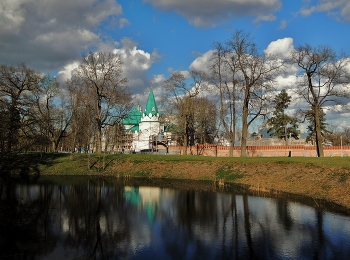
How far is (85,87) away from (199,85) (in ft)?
51.6

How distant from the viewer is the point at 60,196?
21.6 m

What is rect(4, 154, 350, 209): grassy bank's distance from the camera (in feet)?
72.0

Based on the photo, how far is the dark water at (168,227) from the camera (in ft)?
36.4

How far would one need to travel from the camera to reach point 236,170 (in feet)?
99.2

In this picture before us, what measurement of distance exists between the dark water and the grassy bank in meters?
2.88

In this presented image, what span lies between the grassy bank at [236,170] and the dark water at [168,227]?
114 inches

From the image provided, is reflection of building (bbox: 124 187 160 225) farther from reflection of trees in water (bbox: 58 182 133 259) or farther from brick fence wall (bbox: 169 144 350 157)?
brick fence wall (bbox: 169 144 350 157)

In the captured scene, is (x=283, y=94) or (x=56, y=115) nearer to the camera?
(x=56, y=115)

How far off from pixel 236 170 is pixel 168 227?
55.9 ft

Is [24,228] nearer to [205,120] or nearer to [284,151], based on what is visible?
[284,151]

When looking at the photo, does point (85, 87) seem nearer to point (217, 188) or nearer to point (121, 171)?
point (121, 171)

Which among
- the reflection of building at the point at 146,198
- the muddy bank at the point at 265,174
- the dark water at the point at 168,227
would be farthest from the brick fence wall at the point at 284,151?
the dark water at the point at 168,227

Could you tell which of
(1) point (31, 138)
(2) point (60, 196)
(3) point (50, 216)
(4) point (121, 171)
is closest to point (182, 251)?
(3) point (50, 216)

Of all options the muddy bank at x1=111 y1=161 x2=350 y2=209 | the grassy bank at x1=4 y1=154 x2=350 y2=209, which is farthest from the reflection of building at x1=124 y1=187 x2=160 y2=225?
the grassy bank at x1=4 y1=154 x2=350 y2=209
